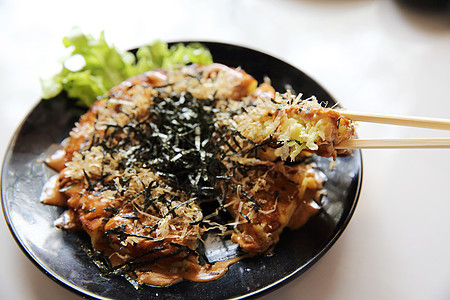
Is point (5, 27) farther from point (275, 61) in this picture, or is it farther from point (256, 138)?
point (256, 138)

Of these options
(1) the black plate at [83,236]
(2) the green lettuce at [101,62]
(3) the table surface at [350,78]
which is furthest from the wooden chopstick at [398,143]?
(2) the green lettuce at [101,62]

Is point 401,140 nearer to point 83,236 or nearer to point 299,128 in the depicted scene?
point 299,128

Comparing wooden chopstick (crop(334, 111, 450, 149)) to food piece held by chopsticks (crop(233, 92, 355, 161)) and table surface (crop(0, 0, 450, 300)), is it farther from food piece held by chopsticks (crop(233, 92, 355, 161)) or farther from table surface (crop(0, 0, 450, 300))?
table surface (crop(0, 0, 450, 300))

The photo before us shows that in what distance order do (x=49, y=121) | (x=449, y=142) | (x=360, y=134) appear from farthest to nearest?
(x=360, y=134) → (x=49, y=121) → (x=449, y=142)

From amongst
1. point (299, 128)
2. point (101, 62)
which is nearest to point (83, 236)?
point (299, 128)

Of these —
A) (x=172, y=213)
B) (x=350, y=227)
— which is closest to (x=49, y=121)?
(x=172, y=213)

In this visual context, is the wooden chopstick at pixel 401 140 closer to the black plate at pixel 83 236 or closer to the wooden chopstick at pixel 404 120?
the wooden chopstick at pixel 404 120
